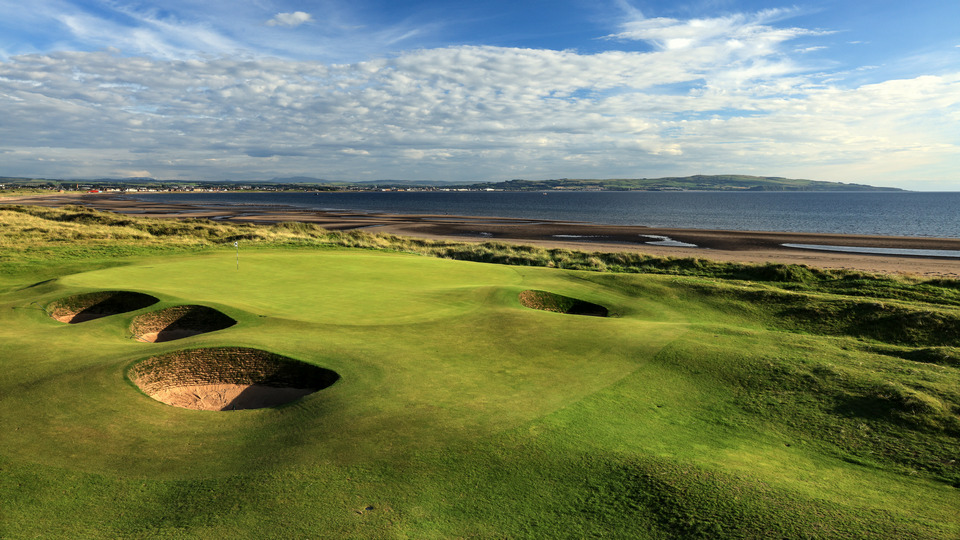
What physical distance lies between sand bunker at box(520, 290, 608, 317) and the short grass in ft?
8.19

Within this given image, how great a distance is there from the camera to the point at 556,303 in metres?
18.2

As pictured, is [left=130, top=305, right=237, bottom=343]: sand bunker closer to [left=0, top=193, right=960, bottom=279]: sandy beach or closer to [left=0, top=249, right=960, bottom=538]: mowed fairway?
[left=0, top=249, right=960, bottom=538]: mowed fairway

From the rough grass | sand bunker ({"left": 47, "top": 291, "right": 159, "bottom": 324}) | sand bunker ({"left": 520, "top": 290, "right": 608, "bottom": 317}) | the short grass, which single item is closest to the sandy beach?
the rough grass

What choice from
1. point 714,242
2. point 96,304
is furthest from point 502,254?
point 714,242

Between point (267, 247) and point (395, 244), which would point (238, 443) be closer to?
point (267, 247)

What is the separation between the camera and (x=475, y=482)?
6199 mm

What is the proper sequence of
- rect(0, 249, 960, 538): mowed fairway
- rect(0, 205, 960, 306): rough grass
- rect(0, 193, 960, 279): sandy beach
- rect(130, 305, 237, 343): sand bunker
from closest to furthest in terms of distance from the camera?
rect(0, 249, 960, 538): mowed fairway < rect(130, 305, 237, 343): sand bunker < rect(0, 205, 960, 306): rough grass < rect(0, 193, 960, 279): sandy beach

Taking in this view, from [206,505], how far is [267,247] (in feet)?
102

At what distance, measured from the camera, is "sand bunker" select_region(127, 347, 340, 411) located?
33.7 ft

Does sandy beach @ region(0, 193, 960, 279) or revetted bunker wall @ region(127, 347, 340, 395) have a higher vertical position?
sandy beach @ region(0, 193, 960, 279)

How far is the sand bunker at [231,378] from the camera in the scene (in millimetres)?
10258

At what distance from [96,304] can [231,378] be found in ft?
28.3

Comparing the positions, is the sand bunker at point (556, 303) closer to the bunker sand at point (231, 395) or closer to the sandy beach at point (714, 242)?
the bunker sand at point (231, 395)

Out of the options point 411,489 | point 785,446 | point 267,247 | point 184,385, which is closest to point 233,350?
point 184,385
